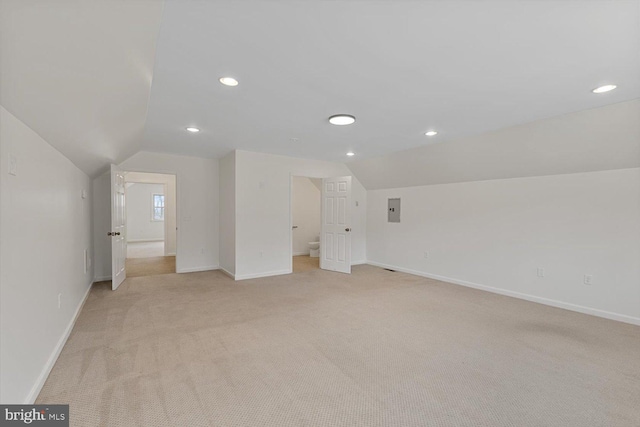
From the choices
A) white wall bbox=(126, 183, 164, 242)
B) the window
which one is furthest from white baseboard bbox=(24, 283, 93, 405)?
the window

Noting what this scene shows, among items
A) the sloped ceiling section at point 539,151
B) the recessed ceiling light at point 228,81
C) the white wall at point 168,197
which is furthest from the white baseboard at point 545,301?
the white wall at point 168,197

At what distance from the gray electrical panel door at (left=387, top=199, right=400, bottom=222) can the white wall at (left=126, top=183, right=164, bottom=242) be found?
9368mm

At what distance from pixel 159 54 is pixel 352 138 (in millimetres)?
2783

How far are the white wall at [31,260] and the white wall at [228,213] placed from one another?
239 cm

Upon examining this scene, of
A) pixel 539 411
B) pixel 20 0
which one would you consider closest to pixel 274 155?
pixel 20 0

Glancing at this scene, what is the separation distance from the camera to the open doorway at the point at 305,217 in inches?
324

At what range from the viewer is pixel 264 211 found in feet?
17.8

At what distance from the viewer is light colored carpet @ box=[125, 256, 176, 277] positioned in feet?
18.9

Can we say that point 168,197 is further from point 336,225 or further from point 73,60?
point 73,60

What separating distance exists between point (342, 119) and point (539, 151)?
2663mm

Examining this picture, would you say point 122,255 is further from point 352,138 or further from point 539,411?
point 539,411

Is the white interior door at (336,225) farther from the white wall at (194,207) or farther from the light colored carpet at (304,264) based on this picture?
the white wall at (194,207)

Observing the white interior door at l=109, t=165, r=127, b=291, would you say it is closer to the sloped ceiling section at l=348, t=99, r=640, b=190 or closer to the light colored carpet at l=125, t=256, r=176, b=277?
the light colored carpet at l=125, t=256, r=176, b=277

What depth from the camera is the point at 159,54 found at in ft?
6.34
